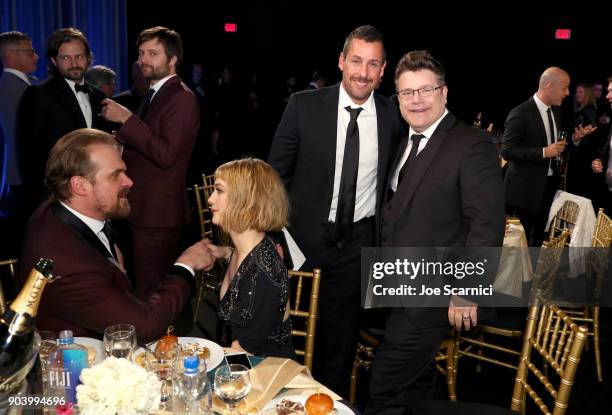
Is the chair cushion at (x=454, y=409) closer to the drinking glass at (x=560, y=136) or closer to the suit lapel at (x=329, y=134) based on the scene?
the suit lapel at (x=329, y=134)

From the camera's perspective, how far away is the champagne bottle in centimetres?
126

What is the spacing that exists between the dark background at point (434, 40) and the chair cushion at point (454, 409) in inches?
393

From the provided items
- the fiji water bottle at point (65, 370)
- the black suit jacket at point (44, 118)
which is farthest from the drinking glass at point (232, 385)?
the black suit jacket at point (44, 118)

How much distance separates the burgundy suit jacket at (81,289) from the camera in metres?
1.93

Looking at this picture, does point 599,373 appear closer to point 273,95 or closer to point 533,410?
point 533,410

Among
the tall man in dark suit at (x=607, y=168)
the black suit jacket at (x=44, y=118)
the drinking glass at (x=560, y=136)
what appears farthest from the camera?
the tall man in dark suit at (x=607, y=168)

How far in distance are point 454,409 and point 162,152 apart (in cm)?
227

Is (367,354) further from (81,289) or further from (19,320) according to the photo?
(19,320)

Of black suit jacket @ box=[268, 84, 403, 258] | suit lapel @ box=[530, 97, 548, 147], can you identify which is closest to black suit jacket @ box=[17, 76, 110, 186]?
black suit jacket @ box=[268, 84, 403, 258]

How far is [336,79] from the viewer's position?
12352mm

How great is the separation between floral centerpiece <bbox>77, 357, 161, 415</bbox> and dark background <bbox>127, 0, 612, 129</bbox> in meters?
10.4

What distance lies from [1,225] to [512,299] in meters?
4.25

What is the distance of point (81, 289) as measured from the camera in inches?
75.7

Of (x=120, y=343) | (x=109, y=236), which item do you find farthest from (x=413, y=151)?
(x=120, y=343)
